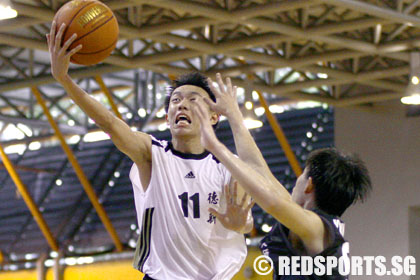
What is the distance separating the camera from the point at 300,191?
442 cm

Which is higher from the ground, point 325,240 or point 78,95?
point 78,95

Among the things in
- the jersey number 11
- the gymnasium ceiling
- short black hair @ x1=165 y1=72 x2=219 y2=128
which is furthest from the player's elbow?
the gymnasium ceiling

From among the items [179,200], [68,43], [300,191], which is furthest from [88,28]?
[300,191]

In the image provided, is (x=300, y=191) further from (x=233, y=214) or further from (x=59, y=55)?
(x=59, y=55)

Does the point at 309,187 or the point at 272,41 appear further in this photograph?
the point at 272,41

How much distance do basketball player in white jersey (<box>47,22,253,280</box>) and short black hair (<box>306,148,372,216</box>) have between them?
40.9 inches

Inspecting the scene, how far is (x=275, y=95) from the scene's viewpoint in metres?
16.5

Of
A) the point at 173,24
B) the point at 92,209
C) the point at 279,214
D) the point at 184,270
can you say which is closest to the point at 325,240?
the point at 279,214

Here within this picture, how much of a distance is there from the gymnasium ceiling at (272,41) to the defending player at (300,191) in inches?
287

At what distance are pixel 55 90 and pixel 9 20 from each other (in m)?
7.71

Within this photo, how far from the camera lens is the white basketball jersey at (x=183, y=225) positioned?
5352 millimetres

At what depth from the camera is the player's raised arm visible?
493cm

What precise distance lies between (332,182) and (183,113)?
4.72 ft

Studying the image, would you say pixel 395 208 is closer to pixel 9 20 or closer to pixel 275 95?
pixel 275 95
